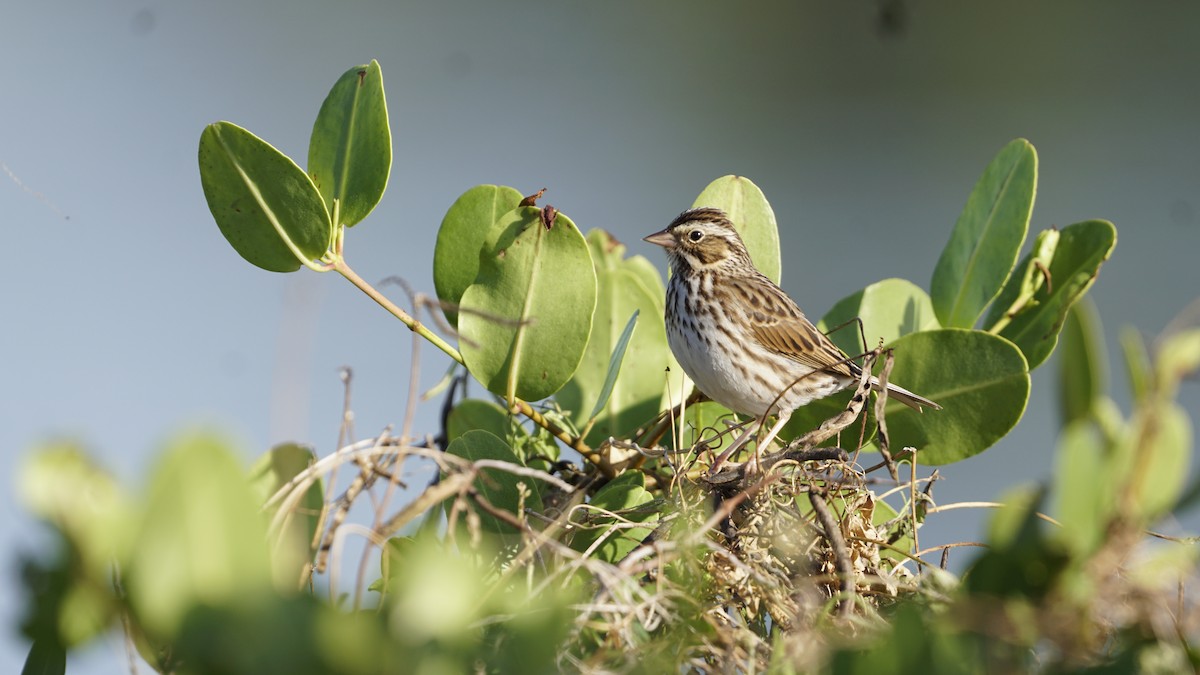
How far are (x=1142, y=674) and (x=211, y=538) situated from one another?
60 cm

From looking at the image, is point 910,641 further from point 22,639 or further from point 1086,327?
point 22,639

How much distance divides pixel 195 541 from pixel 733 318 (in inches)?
90.9

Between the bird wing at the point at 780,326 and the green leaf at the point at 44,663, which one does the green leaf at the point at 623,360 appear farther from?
the bird wing at the point at 780,326

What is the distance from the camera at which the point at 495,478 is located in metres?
1.36

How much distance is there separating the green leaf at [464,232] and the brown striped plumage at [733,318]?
3.01ft

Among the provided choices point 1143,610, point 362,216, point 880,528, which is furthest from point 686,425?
point 1143,610

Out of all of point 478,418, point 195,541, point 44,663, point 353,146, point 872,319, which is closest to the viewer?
point 195,541

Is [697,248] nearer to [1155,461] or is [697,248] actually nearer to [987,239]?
[987,239]

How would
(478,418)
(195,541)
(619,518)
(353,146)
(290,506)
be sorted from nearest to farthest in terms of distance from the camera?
(195,541) → (290,506) → (619,518) → (353,146) → (478,418)

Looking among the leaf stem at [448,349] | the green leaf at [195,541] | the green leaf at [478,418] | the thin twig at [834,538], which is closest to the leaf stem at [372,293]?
the leaf stem at [448,349]

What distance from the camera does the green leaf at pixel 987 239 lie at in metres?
1.70

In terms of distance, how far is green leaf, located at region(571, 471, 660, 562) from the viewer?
1.34m

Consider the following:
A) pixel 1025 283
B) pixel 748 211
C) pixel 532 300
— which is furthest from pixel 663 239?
pixel 532 300

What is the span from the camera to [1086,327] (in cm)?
71
